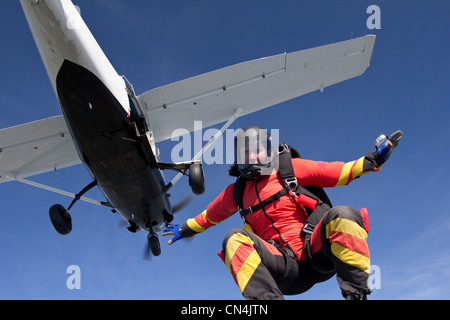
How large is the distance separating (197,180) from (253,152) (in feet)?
13.8

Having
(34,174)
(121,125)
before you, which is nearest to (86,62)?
(121,125)

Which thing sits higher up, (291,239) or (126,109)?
(126,109)

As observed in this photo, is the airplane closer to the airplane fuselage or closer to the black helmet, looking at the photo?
the airplane fuselage

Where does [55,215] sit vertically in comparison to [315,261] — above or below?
above

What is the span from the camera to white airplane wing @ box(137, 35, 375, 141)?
9680mm

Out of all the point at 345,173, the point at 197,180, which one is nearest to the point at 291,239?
the point at 345,173

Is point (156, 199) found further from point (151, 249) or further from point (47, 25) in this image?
point (47, 25)

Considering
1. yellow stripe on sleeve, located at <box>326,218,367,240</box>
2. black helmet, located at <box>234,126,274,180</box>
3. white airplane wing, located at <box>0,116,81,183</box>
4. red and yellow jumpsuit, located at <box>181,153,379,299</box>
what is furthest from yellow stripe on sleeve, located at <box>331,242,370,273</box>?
white airplane wing, located at <box>0,116,81,183</box>

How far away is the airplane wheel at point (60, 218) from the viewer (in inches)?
316

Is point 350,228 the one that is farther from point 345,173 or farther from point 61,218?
point 61,218

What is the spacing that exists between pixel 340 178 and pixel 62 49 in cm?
558

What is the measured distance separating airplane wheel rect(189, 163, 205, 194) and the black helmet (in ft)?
12.9

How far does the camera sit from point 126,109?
7352 mm

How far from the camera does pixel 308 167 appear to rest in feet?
12.4
